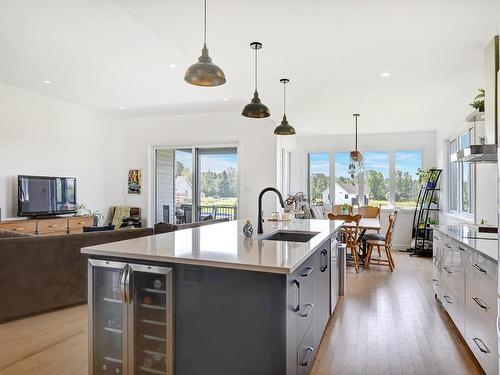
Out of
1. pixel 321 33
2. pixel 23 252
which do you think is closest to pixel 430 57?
pixel 321 33

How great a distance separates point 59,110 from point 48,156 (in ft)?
3.07

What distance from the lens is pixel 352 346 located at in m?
2.95

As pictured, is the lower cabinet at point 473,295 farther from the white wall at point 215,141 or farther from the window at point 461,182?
the white wall at point 215,141

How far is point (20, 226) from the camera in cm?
563

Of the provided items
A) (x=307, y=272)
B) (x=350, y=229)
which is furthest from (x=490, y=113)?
(x=350, y=229)

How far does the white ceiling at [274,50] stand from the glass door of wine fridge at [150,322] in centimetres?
203

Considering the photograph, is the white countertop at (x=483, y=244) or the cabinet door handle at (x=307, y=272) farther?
the white countertop at (x=483, y=244)

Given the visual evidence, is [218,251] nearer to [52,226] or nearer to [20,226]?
[20,226]

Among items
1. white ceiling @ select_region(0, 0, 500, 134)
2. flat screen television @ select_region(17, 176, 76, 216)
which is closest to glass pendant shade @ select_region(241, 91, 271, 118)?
white ceiling @ select_region(0, 0, 500, 134)

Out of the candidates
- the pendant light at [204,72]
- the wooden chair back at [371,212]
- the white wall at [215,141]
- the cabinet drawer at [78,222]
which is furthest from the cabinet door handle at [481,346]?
the cabinet drawer at [78,222]

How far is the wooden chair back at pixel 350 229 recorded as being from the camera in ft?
18.0

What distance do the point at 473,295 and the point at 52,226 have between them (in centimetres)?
617

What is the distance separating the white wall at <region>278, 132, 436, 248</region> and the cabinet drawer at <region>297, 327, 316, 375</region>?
5.34 metres

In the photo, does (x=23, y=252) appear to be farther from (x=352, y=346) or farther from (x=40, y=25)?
(x=352, y=346)
